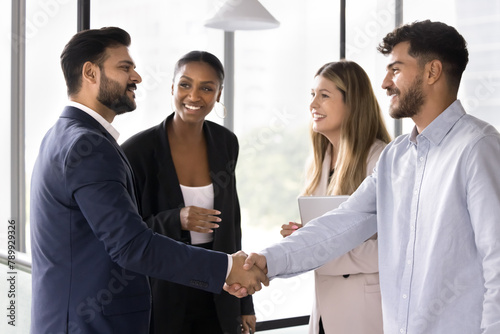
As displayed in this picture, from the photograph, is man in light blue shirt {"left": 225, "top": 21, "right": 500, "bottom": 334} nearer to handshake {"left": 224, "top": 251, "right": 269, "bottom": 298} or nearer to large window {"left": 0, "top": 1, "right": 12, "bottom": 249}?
handshake {"left": 224, "top": 251, "right": 269, "bottom": 298}

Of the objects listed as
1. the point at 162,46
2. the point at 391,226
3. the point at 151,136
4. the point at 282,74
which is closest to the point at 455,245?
the point at 391,226

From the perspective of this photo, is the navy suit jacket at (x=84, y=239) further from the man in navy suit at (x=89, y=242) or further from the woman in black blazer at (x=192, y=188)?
the woman in black blazer at (x=192, y=188)

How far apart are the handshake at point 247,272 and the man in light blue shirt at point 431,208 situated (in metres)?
0.12

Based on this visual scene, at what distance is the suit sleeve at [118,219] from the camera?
1.67m

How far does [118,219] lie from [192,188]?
0.81 meters

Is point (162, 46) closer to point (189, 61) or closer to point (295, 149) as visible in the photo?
point (189, 61)

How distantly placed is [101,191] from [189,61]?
108cm

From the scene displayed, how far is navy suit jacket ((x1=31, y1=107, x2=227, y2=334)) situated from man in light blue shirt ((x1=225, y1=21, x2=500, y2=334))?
2.13 feet

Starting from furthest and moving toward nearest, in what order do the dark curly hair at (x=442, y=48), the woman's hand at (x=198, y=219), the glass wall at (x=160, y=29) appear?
the glass wall at (x=160, y=29) < the woman's hand at (x=198, y=219) < the dark curly hair at (x=442, y=48)

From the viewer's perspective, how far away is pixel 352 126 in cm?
250

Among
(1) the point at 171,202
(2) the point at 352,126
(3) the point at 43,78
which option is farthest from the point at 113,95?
(3) the point at 43,78

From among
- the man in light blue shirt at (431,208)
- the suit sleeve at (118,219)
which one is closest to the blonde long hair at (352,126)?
the man in light blue shirt at (431,208)

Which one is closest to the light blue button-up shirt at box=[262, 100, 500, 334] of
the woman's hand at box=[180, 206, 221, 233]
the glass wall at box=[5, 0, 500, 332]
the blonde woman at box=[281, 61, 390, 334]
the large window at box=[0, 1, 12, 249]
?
the blonde woman at box=[281, 61, 390, 334]

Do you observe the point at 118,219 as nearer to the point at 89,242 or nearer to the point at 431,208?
the point at 89,242
